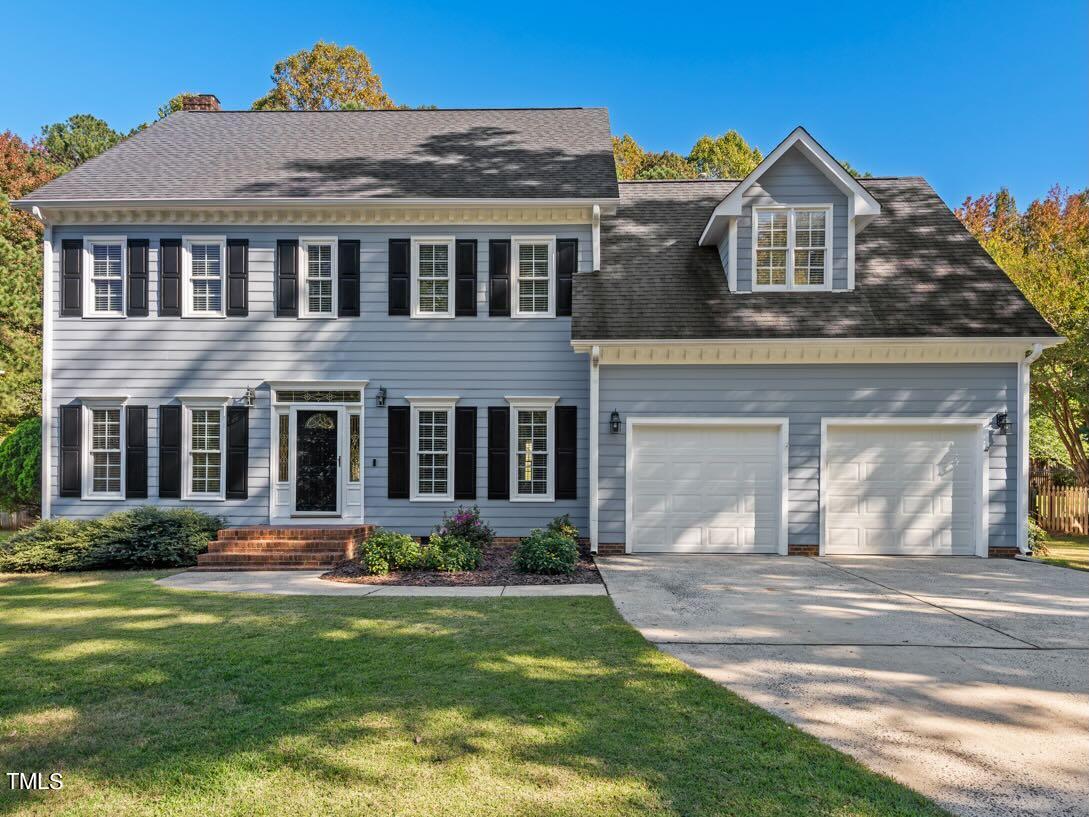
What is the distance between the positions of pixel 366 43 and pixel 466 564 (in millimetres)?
27042

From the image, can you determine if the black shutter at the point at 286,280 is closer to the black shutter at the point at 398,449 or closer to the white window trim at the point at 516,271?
the black shutter at the point at 398,449

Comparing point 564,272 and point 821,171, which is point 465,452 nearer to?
point 564,272

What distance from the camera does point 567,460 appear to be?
11789 mm

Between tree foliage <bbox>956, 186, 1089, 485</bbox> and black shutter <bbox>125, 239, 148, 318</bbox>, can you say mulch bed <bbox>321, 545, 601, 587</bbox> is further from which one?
tree foliage <bbox>956, 186, 1089, 485</bbox>

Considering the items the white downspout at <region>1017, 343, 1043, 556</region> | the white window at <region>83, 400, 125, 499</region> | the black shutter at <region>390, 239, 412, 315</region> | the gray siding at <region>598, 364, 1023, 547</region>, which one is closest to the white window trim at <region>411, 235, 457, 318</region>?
the black shutter at <region>390, 239, 412, 315</region>

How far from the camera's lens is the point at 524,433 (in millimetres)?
12016

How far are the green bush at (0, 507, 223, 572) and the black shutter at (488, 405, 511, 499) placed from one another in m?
5.25

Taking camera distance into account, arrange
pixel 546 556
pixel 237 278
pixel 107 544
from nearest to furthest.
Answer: pixel 546 556 < pixel 107 544 < pixel 237 278

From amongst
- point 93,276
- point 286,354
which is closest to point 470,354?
point 286,354

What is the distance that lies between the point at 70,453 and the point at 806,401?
14.1 metres

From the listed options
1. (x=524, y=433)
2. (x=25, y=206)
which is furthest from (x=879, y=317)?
(x=25, y=206)

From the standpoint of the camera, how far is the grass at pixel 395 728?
3.17 metres

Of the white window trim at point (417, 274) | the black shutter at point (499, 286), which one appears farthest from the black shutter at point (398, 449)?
the black shutter at point (499, 286)

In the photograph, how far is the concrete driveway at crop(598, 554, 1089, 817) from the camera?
142 inches
